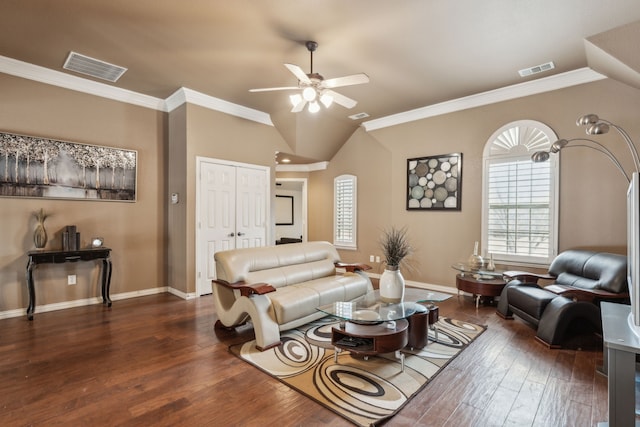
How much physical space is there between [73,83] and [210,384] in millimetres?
4302

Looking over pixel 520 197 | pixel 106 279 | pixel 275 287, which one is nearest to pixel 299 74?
pixel 275 287

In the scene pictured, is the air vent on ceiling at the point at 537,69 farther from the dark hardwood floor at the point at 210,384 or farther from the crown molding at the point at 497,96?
the dark hardwood floor at the point at 210,384

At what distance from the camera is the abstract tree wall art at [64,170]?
3.80 metres

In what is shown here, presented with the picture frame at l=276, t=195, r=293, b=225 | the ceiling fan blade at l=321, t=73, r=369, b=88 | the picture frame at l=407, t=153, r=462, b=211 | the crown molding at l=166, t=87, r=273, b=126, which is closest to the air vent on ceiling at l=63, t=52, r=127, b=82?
the crown molding at l=166, t=87, r=273, b=126

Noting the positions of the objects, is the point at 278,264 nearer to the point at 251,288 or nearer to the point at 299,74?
the point at 251,288

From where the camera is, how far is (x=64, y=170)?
4152mm

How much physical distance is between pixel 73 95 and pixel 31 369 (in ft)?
11.3

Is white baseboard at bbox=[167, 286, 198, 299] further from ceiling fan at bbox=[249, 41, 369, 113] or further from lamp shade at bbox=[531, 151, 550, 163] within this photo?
lamp shade at bbox=[531, 151, 550, 163]

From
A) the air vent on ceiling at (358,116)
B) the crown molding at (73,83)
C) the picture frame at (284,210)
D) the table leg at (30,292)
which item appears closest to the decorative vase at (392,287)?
the air vent on ceiling at (358,116)

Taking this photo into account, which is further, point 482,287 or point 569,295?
point 482,287

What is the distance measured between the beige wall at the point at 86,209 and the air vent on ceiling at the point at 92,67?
17.9 inches

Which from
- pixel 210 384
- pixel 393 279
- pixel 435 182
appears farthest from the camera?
pixel 435 182

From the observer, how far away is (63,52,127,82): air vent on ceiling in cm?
365

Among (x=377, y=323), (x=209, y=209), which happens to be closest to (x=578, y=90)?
(x=377, y=323)
